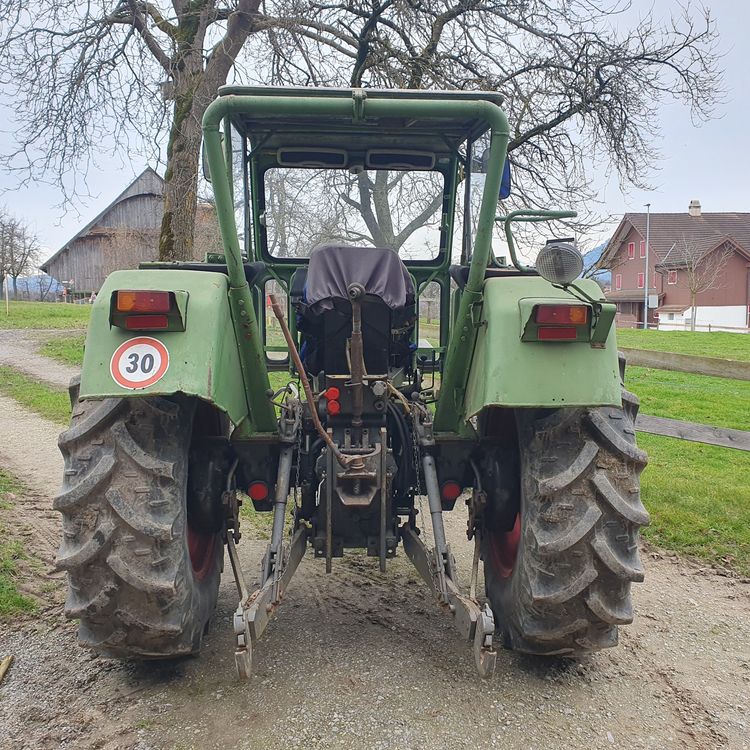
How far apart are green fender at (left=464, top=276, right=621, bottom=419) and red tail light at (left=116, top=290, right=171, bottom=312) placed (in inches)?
52.2

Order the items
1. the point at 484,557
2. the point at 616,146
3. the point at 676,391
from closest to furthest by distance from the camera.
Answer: the point at 484,557, the point at 616,146, the point at 676,391

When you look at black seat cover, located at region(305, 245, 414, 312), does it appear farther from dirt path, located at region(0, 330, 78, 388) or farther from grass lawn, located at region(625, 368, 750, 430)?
dirt path, located at region(0, 330, 78, 388)

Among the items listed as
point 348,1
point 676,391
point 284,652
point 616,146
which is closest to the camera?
point 284,652

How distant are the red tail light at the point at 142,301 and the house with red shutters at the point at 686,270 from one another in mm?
43249

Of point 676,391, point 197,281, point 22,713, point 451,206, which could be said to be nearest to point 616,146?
point 676,391

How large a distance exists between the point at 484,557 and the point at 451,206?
2170 millimetres

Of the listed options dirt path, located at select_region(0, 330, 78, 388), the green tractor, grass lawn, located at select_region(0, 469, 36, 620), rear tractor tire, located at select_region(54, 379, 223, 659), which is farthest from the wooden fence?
dirt path, located at select_region(0, 330, 78, 388)

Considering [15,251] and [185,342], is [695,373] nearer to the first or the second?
[185,342]

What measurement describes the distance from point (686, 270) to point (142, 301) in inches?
1777

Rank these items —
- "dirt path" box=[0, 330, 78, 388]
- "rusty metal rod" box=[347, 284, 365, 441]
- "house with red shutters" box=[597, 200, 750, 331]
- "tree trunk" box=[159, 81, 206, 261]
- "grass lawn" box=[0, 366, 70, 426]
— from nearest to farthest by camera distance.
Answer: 1. "rusty metal rod" box=[347, 284, 365, 441]
2. "tree trunk" box=[159, 81, 206, 261]
3. "grass lawn" box=[0, 366, 70, 426]
4. "dirt path" box=[0, 330, 78, 388]
5. "house with red shutters" box=[597, 200, 750, 331]

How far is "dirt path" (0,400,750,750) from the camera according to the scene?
283 centimetres

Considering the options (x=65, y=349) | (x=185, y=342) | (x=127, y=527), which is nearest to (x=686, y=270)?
(x=65, y=349)

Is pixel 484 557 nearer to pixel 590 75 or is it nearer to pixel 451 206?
pixel 451 206

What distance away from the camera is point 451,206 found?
455 centimetres
